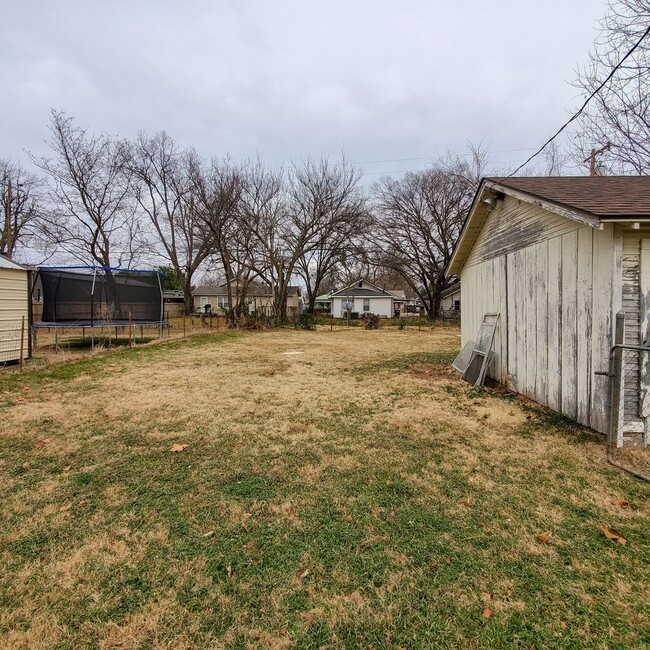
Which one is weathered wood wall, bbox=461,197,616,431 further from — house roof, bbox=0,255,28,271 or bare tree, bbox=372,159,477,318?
bare tree, bbox=372,159,477,318

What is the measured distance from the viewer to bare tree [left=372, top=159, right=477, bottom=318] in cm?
2617

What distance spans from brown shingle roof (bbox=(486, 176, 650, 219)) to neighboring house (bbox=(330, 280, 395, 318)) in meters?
32.2

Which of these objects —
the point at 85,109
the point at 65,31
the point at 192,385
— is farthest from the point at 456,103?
the point at 85,109

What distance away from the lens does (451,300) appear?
134ft

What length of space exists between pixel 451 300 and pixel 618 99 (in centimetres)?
3414

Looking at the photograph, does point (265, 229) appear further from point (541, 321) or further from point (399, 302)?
point (399, 302)

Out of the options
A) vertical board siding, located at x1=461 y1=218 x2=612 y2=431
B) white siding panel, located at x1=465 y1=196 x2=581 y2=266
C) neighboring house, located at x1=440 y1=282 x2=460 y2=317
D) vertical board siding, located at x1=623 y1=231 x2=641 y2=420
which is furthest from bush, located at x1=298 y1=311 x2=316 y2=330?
vertical board siding, located at x1=623 y1=231 x2=641 y2=420

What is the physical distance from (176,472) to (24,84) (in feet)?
50.6

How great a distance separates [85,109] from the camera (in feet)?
65.2

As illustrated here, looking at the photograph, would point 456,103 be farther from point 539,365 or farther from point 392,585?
point 392,585

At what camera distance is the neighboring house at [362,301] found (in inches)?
1515

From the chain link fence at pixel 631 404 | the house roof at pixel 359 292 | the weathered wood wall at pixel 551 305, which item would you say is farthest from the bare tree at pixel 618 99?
the house roof at pixel 359 292

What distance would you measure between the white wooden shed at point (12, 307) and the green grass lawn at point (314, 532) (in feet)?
13.7

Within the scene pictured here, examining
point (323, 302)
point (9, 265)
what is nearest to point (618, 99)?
point (9, 265)
